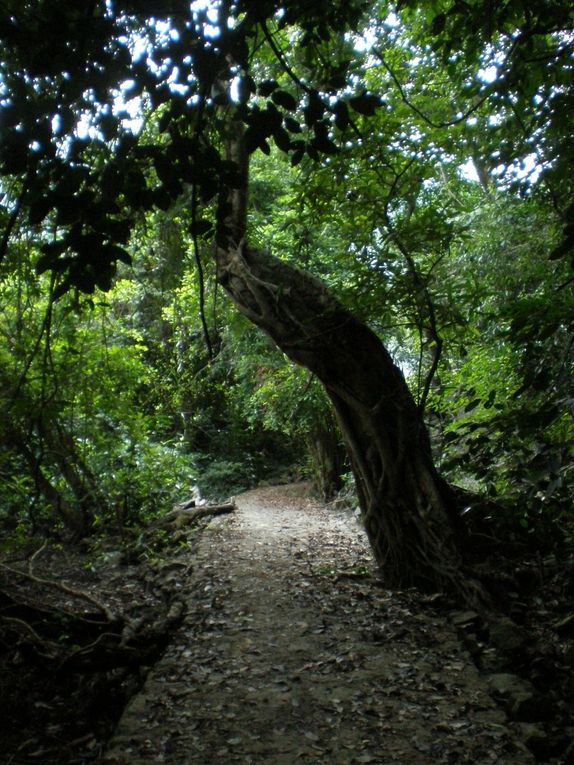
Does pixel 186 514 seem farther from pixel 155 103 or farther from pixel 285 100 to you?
pixel 285 100

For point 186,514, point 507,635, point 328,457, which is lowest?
A: point 507,635

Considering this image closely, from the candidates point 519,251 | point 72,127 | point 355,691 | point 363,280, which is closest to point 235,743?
point 355,691

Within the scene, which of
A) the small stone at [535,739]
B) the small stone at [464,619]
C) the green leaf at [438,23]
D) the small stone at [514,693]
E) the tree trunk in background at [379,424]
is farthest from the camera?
the tree trunk in background at [379,424]

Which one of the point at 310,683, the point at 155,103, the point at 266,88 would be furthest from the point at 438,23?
the point at 310,683

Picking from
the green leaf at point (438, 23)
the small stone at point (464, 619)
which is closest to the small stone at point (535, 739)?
the small stone at point (464, 619)

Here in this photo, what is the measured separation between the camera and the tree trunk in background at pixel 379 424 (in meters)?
5.12

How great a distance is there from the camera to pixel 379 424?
5.20 m

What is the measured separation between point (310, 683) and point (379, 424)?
2109mm

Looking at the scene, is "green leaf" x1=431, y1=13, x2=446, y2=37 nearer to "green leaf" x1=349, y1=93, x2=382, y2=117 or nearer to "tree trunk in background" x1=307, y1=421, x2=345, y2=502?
"green leaf" x1=349, y1=93, x2=382, y2=117

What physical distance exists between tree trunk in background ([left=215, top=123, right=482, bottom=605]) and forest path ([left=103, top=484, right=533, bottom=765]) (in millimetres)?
384

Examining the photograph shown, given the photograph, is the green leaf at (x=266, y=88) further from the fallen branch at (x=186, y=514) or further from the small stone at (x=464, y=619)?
the fallen branch at (x=186, y=514)

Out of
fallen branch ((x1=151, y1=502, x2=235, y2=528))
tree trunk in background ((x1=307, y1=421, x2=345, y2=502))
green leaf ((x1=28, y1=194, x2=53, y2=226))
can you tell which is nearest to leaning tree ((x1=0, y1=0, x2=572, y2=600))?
green leaf ((x1=28, y1=194, x2=53, y2=226))

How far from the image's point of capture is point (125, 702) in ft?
12.3

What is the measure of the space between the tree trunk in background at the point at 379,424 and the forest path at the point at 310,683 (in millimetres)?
384
